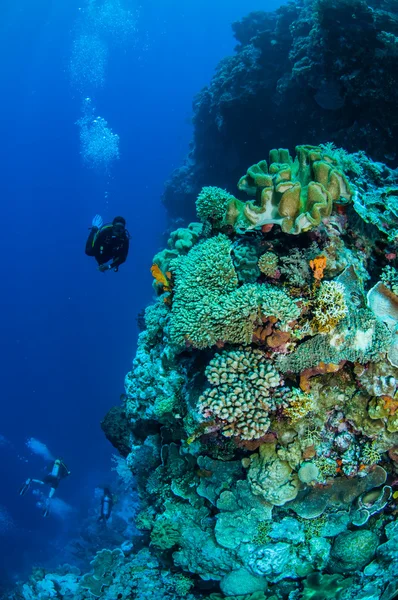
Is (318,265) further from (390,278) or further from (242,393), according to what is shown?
(242,393)

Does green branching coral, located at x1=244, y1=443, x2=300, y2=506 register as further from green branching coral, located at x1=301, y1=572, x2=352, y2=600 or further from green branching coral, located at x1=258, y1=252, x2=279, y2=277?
green branching coral, located at x1=258, y1=252, x2=279, y2=277

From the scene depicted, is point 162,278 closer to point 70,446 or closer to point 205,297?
point 205,297

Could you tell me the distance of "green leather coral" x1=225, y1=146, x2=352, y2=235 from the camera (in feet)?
11.3

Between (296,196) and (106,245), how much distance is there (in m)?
3.51

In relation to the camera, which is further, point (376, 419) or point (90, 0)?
point (90, 0)

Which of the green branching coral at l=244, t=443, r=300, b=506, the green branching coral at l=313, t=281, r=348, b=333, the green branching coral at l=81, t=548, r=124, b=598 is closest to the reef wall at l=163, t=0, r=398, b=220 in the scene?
the green branching coral at l=313, t=281, r=348, b=333

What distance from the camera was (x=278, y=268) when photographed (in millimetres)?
3729

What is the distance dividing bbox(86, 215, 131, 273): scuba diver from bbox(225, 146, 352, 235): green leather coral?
242 cm

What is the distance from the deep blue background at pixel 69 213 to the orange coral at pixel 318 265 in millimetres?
33087

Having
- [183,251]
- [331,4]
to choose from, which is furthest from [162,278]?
[331,4]

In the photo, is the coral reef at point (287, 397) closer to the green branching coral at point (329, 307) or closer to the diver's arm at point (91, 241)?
the green branching coral at point (329, 307)

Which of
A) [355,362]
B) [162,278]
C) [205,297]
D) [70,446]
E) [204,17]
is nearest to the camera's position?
[355,362]

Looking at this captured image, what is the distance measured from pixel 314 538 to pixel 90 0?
108 meters

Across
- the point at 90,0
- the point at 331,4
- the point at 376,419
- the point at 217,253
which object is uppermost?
the point at 90,0
